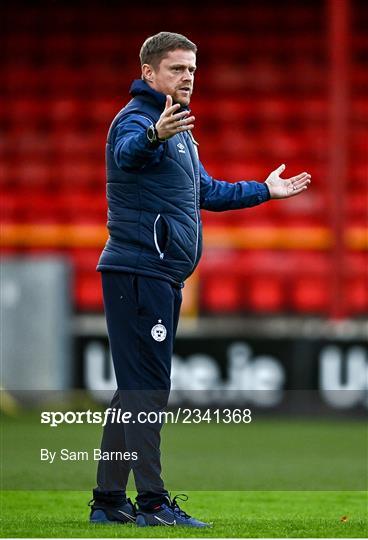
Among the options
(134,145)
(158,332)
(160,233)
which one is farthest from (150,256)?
(134,145)

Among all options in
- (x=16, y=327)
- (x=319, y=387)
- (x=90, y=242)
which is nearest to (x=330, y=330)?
(x=319, y=387)

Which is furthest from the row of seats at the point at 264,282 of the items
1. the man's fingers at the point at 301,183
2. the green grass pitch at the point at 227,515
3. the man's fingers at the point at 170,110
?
the man's fingers at the point at 170,110

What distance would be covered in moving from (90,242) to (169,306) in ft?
22.9

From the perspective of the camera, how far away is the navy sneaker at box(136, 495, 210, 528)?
394 cm

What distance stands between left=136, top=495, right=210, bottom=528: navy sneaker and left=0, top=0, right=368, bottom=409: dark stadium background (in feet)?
18.8

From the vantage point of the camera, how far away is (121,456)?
4090mm

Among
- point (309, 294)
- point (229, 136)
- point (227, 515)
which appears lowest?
point (227, 515)

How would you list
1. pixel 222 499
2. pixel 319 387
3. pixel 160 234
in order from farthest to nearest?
pixel 319 387 → pixel 222 499 → pixel 160 234

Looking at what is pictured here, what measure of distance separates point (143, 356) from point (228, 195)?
64 centimetres

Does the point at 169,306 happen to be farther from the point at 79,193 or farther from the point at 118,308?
the point at 79,193

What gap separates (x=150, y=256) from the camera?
393cm

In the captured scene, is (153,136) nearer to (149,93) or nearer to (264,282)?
(149,93)

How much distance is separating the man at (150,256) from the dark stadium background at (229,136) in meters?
5.74

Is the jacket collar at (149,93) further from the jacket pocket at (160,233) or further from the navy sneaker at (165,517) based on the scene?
the navy sneaker at (165,517)
